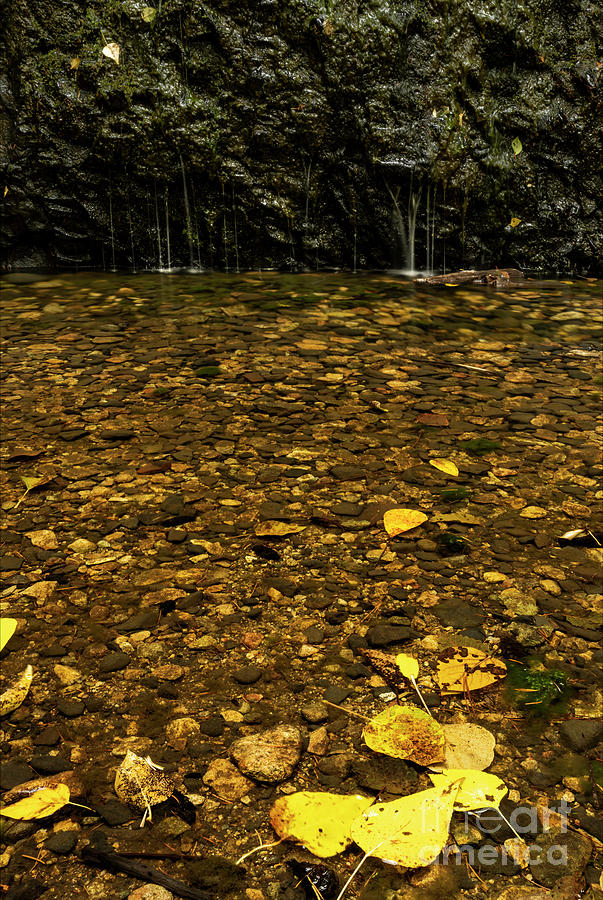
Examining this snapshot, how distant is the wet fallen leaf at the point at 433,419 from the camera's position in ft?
10.3

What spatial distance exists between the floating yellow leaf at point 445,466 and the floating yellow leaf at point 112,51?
4.18 m

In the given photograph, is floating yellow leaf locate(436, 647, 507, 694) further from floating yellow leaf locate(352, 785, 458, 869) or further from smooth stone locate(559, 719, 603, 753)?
floating yellow leaf locate(352, 785, 458, 869)

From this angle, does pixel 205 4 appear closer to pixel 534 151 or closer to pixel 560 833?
A: pixel 534 151

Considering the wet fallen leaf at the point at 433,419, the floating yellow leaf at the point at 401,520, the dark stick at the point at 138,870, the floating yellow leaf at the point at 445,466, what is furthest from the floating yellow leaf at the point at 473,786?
the wet fallen leaf at the point at 433,419

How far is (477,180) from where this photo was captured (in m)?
5.60

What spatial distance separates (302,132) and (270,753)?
4.92 metres

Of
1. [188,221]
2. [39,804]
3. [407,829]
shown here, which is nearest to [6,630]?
[39,804]

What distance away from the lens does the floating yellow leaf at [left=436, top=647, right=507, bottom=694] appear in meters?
1.76

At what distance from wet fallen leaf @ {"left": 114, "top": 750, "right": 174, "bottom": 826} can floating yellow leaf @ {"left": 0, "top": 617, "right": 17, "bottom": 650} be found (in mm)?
525

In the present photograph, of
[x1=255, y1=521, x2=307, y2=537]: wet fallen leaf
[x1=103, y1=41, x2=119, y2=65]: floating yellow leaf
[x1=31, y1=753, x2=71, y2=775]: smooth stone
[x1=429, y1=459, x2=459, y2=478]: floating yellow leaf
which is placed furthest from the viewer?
[x1=103, y1=41, x2=119, y2=65]: floating yellow leaf

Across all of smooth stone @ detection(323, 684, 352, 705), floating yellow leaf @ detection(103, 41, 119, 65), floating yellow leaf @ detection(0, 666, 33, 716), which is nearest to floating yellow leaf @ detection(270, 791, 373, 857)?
smooth stone @ detection(323, 684, 352, 705)

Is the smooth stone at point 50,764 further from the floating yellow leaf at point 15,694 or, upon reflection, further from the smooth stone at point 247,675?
the smooth stone at point 247,675

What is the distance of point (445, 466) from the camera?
2.78 meters

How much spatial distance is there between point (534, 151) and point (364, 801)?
210 inches
